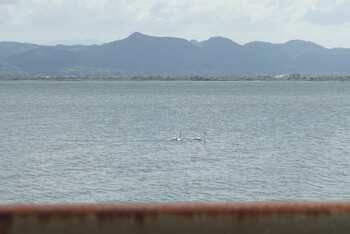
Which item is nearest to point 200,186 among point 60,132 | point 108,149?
point 108,149

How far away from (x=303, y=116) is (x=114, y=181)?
72.9 meters

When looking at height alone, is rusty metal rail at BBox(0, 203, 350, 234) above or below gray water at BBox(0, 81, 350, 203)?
above

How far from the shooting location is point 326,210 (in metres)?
4.11

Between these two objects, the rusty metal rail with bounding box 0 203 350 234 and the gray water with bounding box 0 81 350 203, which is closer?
the rusty metal rail with bounding box 0 203 350 234

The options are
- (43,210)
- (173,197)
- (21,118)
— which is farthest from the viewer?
(21,118)

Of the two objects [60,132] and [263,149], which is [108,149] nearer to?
[263,149]

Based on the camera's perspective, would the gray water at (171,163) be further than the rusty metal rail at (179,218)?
Yes

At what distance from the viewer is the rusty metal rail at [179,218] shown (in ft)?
13.4

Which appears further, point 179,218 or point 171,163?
point 171,163

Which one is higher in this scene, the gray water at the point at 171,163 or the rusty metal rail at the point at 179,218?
the rusty metal rail at the point at 179,218

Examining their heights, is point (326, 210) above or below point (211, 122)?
above

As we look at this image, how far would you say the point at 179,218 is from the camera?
13.4 feet

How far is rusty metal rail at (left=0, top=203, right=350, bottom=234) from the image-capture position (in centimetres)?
408

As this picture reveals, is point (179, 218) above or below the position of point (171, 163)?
above
